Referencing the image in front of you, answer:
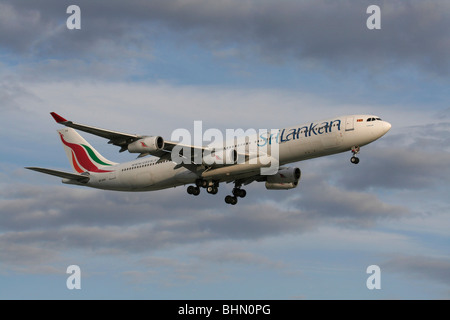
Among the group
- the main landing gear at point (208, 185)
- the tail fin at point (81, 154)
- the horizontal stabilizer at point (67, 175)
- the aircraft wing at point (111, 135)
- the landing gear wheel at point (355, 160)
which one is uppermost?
the tail fin at point (81, 154)

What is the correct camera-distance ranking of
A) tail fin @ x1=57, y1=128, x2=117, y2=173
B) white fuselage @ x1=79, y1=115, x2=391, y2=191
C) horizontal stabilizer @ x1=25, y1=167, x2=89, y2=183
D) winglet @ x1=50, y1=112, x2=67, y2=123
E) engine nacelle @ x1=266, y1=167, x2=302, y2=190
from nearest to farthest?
winglet @ x1=50, y1=112, x2=67, y2=123 < white fuselage @ x1=79, y1=115, x2=391, y2=191 < horizontal stabilizer @ x1=25, y1=167, x2=89, y2=183 < engine nacelle @ x1=266, y1=167, x2=302, y2=190 < tail fin @ x1=57, y1=128, x2=117, y2=173

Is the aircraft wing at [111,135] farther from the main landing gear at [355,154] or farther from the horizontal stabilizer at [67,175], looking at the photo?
the main landing gear at [355,154]

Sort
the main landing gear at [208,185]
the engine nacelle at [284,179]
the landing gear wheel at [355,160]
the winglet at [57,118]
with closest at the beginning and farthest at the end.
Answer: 1. the winglet at [57,118]
2. the landing gear wheel at [355,160]
3. the main landing gear at [208,185]
4. the engine nacelle at [284,179]

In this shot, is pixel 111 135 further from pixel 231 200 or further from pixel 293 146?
pixel 231 200

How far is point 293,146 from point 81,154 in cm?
2822

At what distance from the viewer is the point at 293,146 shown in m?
58.5

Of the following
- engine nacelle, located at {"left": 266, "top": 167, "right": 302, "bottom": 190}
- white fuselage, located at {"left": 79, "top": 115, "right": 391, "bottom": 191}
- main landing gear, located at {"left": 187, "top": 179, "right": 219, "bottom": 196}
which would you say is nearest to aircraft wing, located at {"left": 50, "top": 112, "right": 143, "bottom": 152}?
white fuselage, located at {"left": 79, "top": 115, "right": 391, "bottom": 191}

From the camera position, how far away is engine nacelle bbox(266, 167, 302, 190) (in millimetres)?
67938

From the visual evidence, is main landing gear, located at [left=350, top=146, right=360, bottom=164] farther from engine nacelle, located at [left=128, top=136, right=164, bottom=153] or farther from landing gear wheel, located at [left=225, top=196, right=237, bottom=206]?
engine nacelle, located at [left=128, top=136, right=164, bottom=153]

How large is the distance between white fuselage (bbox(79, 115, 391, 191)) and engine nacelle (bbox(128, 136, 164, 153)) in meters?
5.22

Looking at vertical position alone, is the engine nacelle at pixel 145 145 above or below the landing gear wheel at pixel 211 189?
above

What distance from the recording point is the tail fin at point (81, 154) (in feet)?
240

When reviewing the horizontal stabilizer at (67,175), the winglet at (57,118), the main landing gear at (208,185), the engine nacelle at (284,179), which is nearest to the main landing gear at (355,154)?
the engine nacelle at (284,179)

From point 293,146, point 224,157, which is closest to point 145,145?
point 224,157
